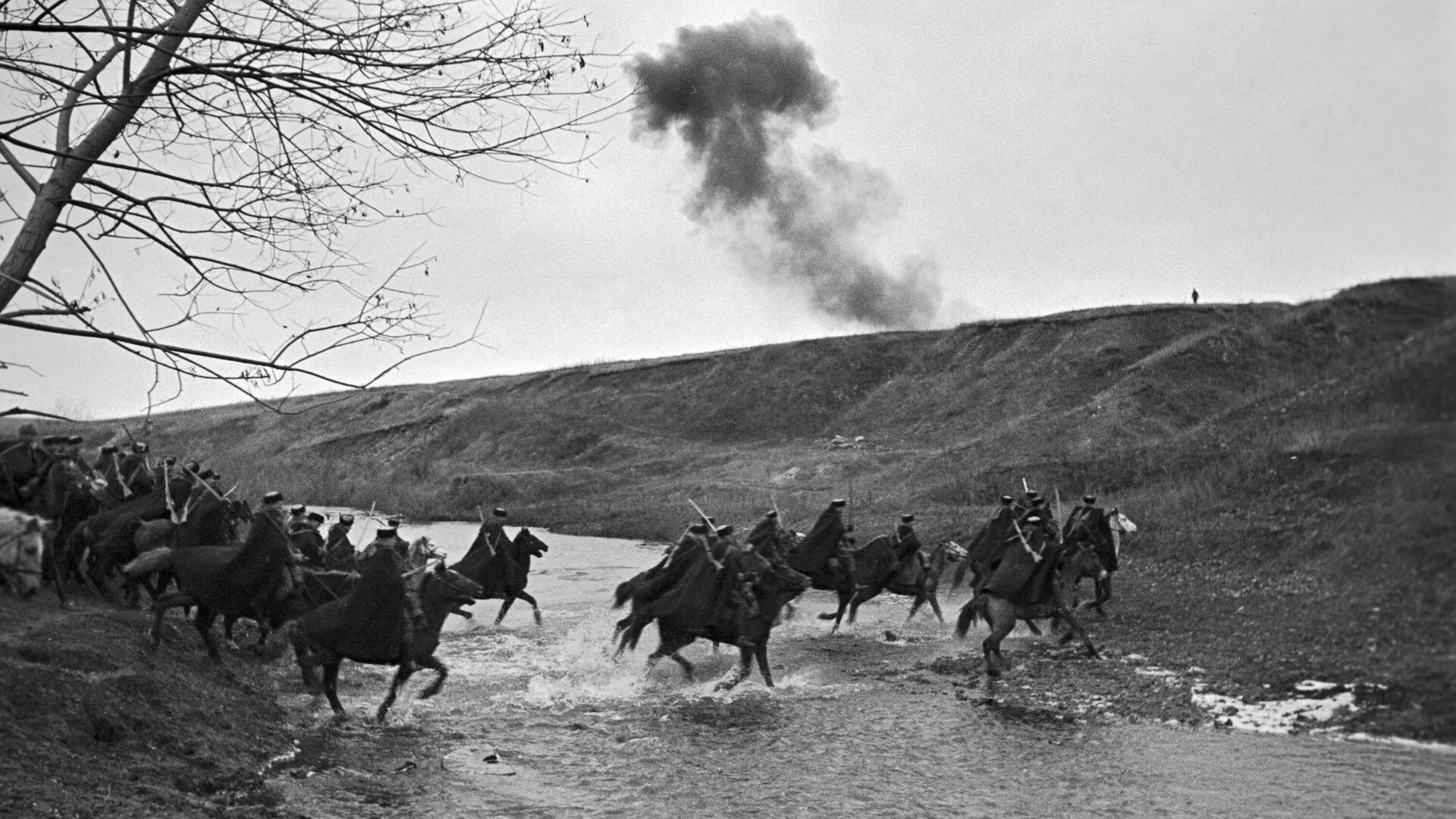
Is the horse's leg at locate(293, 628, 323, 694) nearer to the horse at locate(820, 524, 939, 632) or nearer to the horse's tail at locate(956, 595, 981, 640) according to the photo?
the horse's tail at locate(956, 595, 981, 640)

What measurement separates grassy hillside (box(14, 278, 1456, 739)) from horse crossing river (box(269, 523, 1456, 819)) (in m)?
1.36

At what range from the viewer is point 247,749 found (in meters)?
9.91

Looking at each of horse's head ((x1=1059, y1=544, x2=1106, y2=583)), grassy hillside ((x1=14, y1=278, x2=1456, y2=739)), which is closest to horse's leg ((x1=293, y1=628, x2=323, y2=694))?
grassy hillside ((x1=14, y1=278, x2=1456, y2=739))

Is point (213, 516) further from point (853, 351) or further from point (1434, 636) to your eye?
point (853, 351)

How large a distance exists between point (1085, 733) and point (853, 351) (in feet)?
190

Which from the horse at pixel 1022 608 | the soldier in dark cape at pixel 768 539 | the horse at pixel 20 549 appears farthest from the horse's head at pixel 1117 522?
the horse at pixel 20 549

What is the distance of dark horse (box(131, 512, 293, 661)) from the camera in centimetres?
1183

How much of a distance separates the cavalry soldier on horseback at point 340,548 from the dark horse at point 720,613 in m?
3.99

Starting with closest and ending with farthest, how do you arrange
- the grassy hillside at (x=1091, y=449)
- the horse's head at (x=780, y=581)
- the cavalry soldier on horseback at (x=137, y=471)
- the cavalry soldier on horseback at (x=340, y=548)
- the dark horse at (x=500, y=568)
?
the grassy hillside at (x=1091, y=449)
the horse's head at (x=780, y=581)
the cavalry soldier on horseback at (x=340, y=548)
the cavalry soldier on horseback at (x=137, y=471)
the dark horse at (x=500, y=568)

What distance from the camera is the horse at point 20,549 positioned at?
365 cm

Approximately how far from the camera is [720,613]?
43.9 feet

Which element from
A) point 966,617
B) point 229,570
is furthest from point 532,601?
point 966,617

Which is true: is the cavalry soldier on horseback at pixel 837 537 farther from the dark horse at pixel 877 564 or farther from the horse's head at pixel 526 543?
the horse's head at pixel 526 543

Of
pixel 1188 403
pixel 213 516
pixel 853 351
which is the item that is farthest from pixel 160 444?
pixel 213 516
